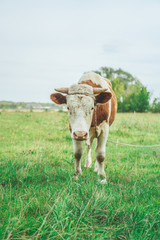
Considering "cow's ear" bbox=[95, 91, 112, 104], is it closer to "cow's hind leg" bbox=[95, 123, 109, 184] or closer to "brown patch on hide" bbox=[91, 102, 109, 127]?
"brown patch on hide" bbox=[91, 102, 109, 127]

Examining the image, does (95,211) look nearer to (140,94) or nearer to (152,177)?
(152,177)

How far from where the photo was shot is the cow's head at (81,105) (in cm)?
318

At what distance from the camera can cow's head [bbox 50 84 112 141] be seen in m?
3.18

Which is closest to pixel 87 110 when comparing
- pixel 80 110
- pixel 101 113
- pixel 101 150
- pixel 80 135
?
pixel 80 110

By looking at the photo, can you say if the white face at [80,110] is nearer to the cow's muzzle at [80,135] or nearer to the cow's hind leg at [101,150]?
the cow's muzzle at [80,135]

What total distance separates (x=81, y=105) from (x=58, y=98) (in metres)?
0.62

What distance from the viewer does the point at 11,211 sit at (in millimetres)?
2332

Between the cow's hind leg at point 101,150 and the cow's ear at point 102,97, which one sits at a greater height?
the cow's ear at point 102,97

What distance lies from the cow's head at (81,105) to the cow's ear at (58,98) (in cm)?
12

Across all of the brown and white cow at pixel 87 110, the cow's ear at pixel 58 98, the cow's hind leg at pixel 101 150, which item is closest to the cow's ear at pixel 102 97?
the brown and white cow at pixel 87 110

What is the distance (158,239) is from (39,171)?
2.57 meters

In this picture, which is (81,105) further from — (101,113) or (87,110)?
(101,113)

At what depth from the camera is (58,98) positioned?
3.86 metres

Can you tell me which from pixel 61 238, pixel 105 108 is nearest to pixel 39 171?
pixel 105 108
